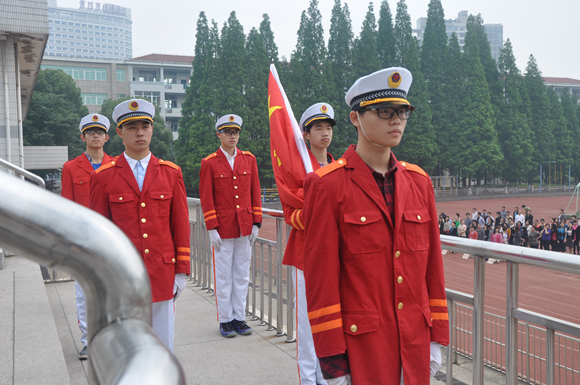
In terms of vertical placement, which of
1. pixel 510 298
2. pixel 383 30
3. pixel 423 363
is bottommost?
pixel 423 363

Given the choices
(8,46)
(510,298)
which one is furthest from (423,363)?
(8,46)

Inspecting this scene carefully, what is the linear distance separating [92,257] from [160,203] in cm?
302

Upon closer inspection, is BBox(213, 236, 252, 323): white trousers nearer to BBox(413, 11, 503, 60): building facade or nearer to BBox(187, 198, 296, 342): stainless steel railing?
BBox(187, 198, 296, 342): stainless steel railing

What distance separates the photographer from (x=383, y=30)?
4356cm

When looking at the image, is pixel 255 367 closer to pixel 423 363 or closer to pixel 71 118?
pixel 423 363

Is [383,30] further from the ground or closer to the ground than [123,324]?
further from the ground

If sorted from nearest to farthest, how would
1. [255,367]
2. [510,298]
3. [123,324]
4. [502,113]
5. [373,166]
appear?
[123,324] < [373,166] < [510,298] < [255,367] < [502,113]

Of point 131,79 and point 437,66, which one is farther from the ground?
point 131,79

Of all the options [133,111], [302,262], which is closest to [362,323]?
[302,262]

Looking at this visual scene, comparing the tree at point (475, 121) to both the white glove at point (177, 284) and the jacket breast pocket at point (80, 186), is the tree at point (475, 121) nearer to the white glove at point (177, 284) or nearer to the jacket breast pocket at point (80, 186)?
the jacket breast pocket at point (80, 186)

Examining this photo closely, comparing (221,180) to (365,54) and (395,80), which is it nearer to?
(395,80)

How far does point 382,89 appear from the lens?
7.04 feet

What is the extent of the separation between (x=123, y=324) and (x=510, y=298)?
2.41 m

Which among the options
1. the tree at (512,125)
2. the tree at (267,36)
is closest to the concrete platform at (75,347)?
the tree at (267,36)
